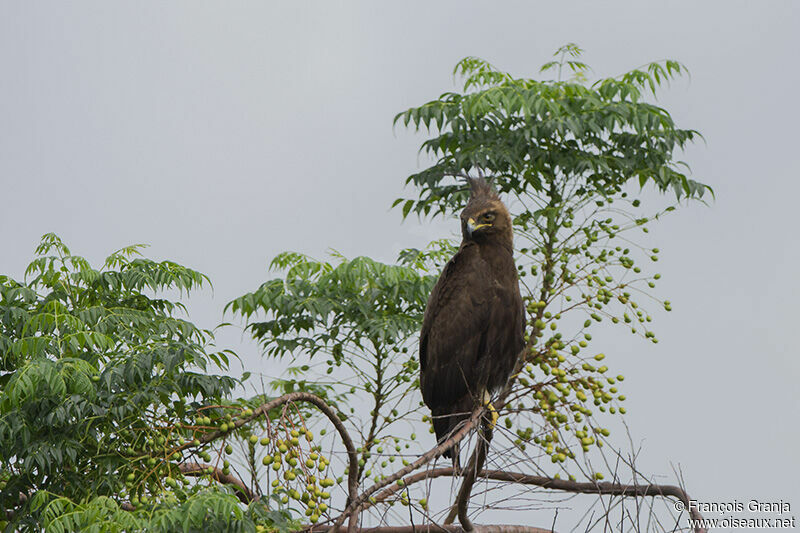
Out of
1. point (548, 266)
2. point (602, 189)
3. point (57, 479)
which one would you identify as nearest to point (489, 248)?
point (548, 266)

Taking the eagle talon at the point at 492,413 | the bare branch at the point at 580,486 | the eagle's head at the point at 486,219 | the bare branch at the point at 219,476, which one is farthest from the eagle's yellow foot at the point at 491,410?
the bare branch at the point at 219,476

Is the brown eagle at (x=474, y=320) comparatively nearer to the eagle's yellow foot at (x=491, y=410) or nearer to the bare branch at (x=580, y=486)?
the eagle's yellow foot at (x=491, y=410)

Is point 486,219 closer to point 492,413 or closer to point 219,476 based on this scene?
point 492,413

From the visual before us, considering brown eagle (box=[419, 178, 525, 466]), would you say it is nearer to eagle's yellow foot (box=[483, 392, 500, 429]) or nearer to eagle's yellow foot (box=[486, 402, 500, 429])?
eagle's yellow foot (box=[483, 392, 500, 429])

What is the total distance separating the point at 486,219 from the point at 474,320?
498 millimetres

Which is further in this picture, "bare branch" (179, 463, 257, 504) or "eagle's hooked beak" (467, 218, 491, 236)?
"eagle's hooked beak" (467, 218, 491, 236)

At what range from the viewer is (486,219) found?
13.8 ft

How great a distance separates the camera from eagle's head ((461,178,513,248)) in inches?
164

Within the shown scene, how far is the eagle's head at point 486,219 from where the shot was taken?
13.7 feet

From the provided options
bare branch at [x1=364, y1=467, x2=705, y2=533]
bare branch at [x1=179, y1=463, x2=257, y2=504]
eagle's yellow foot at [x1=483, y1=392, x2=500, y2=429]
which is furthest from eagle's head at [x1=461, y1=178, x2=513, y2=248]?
bare branch at [x1=179, y1=463, x2=257, y2=504]

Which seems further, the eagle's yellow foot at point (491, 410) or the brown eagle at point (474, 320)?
the brown eagle at point (474, 320)

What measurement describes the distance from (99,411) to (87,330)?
922mm

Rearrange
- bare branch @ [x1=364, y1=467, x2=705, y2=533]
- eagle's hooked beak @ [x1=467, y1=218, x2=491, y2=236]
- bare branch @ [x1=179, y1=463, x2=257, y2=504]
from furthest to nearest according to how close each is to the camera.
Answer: eagle's hooked beak @ [x1=467, y1=218, x2=491, y2=236]
bare branch @ [x1=364, y1=467, x2=705, y2=533]
bare branch @ [x1=179, y1=463, x2=257, y2=504]

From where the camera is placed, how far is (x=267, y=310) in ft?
19.3
